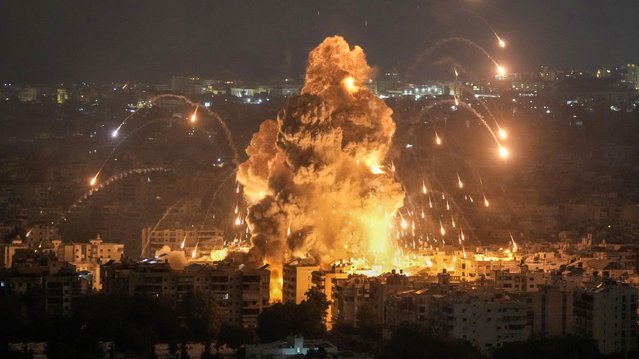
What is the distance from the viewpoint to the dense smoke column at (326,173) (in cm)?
2717

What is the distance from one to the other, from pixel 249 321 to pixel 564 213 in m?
17.0

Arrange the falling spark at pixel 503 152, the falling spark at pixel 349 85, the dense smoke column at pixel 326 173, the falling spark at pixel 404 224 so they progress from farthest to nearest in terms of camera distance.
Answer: the falling spark at pixel 503 152 → the falling spark at pixel 404 224 → the falling spark at pixel 349 85 → the dense smoke column at pixel 326 173

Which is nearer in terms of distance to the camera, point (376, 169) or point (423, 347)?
point (423, 347)

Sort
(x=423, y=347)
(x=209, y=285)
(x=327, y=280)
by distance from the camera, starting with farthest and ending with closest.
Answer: (x=327, y=280) < (x=209, y=285) < (x=423, y=347)

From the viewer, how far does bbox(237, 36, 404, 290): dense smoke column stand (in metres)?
27.2

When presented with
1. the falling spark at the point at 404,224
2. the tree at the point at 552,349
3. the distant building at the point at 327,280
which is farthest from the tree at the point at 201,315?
the falling spark at the point at 404,224

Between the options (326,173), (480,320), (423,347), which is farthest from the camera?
(326,173)

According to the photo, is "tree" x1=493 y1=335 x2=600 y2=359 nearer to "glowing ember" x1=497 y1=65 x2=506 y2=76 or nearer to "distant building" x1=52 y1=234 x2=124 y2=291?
"distant building" x1=52 y1=234 x2=124 y2=291

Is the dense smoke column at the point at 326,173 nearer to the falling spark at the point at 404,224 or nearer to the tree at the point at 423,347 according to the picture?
the falling spark at the point at 404,224

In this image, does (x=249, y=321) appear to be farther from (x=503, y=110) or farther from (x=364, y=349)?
(x=503, y=110)

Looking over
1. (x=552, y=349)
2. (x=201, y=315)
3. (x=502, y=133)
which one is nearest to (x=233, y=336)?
(x=201, y=315)

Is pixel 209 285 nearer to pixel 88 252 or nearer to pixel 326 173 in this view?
pixel 326 173

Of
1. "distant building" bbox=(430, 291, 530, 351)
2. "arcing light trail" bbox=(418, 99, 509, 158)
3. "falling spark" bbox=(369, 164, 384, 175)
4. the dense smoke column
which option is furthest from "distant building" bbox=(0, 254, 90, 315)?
"arcing light trail" bbox=(418, 99, 509, 158)

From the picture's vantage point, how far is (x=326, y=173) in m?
27.2
